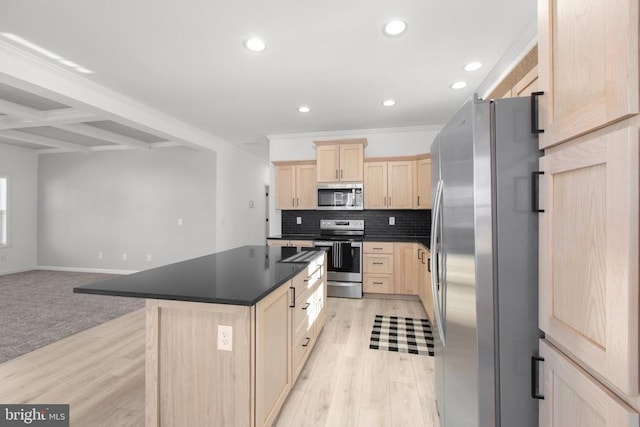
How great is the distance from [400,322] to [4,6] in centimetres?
446

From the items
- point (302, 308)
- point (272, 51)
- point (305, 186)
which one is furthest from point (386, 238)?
point (272, 51)

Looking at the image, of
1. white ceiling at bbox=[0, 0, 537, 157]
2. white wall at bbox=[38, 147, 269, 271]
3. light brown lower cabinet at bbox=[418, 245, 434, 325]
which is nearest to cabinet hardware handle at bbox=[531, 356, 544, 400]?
white ceiling at bbox=[0, 0, 537, 157]

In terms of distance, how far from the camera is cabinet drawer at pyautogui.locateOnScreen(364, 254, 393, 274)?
4.45m

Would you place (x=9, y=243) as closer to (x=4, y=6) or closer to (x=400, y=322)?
(x=4, y=6)

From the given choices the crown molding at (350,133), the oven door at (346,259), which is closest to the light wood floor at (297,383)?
the oven door at (346,259)

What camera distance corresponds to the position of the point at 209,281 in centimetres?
170

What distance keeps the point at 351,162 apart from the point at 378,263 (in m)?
1.68

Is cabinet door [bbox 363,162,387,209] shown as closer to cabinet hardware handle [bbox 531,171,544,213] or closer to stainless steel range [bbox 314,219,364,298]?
stainless steel range [bbox 314,219,364,298]

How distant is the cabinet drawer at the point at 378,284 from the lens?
4.44 metres

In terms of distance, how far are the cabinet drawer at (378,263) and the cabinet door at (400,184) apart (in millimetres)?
857

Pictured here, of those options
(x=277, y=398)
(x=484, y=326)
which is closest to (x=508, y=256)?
(x=484, y=326)

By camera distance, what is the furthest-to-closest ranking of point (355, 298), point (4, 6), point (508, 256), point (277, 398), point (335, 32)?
point (355, 298), point (335, 32), point (4, 6), point (277, 398), point (508, 256)

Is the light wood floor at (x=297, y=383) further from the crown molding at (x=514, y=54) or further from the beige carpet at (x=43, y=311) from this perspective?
the crown molding at (x=514, y=54)

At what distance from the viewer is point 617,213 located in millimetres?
667
